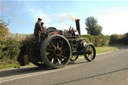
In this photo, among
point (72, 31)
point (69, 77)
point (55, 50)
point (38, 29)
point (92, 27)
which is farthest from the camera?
point (92, 27)

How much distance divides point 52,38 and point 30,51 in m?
1.20

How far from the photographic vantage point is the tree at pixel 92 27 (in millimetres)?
64625

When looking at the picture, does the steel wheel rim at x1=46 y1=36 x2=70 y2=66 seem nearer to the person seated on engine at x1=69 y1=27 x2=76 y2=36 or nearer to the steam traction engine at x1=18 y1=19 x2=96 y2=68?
the steam traction engine at x1=18 y1=19 x2=96 y2=68

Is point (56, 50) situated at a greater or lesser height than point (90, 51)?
greater

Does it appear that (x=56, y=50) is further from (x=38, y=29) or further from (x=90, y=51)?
(x=90, y=51)

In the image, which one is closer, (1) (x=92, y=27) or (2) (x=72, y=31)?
(2) (x=72, y=31)

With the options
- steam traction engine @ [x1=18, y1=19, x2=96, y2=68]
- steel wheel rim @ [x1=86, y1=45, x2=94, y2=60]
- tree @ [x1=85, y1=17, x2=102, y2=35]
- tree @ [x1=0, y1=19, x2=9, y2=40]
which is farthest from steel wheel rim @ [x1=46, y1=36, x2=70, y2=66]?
tree @ [x1=85, y1=17, x2=102, y2=35]

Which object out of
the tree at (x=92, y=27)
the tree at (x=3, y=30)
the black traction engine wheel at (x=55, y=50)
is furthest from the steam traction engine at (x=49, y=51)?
the tree at (x=92, y=27)

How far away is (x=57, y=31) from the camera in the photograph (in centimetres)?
666

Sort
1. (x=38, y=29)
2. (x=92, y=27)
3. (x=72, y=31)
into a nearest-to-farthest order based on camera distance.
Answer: (x=38, y=29)
(x=72, y=31)
(x=92, y=27)

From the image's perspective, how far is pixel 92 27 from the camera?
68.2 metres

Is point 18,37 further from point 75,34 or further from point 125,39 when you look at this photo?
point 125,39

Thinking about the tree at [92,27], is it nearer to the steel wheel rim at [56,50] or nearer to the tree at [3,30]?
the tree at [3,30]

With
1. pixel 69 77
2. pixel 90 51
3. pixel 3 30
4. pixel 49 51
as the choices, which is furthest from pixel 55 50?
pixel 3 30
